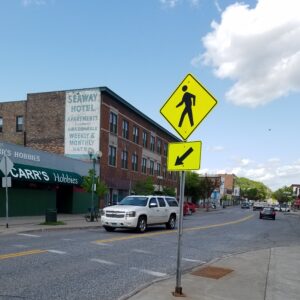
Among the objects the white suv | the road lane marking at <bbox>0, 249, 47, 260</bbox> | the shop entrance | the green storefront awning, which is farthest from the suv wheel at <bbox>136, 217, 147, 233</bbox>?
the shop entrance

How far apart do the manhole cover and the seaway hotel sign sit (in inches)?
1148

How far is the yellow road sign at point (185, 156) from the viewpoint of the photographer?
744cm

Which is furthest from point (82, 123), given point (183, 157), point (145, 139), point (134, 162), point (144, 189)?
point (183, 157)

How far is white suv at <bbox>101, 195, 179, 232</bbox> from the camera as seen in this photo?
66.8ft

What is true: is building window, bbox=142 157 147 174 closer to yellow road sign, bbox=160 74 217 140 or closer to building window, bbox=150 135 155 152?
building window, bbox=150 135 155 152

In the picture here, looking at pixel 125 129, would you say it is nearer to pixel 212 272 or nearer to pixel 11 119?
pixel 11 119

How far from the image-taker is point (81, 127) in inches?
1547

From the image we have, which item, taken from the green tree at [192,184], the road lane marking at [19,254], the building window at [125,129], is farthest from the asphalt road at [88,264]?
the green tree at [192,184]

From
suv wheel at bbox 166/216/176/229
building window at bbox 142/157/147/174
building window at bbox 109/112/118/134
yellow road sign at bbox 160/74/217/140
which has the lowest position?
suv wheel at bbox 166/216/176/229

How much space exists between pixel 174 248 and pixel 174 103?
8249mm

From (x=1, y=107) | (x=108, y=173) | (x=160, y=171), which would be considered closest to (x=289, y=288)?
(x=108, y=173)

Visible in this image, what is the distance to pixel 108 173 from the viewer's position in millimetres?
41969

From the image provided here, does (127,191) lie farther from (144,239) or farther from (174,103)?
(174,103)

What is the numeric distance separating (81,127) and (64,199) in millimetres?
6794
